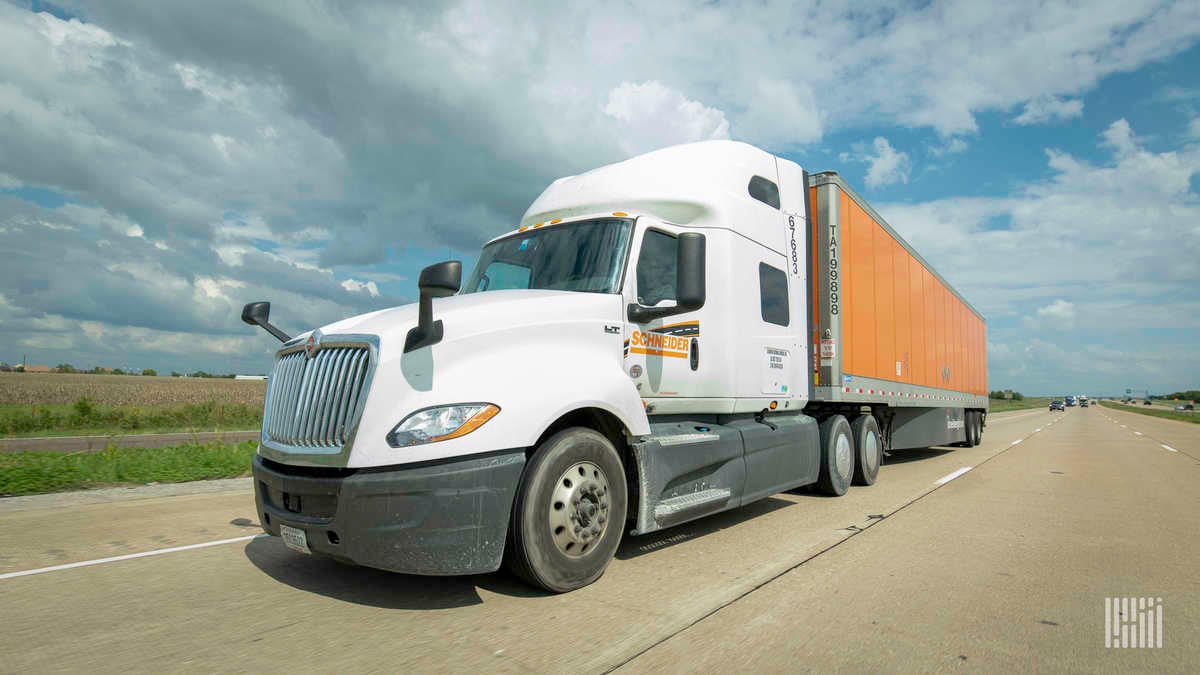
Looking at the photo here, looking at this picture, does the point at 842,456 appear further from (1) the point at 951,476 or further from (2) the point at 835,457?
(1) the point at 951,476

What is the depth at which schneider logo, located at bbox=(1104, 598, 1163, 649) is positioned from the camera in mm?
3271

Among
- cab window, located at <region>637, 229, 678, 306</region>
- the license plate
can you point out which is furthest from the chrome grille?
cab window, located at <region>637, 229, 678, 306</region>

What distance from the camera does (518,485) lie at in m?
3.78

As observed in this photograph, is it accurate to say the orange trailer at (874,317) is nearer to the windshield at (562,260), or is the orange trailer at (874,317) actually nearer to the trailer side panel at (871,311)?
the trailer side panel at (871,311)

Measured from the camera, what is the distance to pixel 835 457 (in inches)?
312

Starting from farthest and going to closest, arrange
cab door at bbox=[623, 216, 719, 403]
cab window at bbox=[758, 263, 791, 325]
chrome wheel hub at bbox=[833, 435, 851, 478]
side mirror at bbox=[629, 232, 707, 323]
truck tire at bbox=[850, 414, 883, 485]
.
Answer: truck tire at bbox=[850, 414, 883, 485] → chrome wheel hub at bbox=[833, 435, 851, 478] → cab window at bbox=[758, 263, 791, 325] → cab door at bbox=[623, 216, 719, 403] → side mirror at bbox=[629, 232, 707, 323]

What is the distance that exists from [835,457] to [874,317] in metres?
2.43

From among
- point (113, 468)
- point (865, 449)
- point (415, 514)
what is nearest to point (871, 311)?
point (865, 449)

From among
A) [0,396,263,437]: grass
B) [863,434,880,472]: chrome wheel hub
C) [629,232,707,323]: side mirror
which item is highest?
[629,232,707,323]: side mirror

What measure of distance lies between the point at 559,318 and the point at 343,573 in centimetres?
219

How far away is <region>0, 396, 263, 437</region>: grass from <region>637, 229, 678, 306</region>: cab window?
73.5ft

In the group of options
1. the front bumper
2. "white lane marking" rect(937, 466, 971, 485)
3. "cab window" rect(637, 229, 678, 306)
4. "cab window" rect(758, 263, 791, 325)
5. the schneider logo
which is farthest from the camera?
"white lane marking" rect(937, 466, 971, 485)

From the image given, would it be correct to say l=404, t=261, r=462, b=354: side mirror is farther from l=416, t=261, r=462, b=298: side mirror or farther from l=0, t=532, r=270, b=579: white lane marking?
l=0, t=532, r=270, b=579: white lane marking

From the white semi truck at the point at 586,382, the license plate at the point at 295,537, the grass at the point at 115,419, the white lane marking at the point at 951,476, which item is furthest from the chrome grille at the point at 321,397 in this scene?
the grass at the point at 115,419
